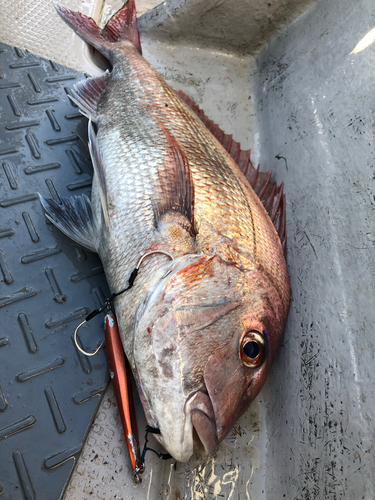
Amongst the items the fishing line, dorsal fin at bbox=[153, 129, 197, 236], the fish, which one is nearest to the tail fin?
the fish

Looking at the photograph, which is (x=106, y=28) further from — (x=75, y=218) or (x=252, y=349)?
(x=252, y=349)

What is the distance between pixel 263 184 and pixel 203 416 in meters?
1.32

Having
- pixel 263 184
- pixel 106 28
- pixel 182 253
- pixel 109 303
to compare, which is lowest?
pixel 109 303

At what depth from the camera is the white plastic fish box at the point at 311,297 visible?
4.42 ft

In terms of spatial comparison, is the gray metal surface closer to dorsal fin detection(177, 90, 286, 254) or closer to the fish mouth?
→ the fish mouth

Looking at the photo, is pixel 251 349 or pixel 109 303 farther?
pixel 109 303

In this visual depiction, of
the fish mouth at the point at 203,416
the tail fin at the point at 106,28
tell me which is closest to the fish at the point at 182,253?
the fish mouth at the point at 203,416

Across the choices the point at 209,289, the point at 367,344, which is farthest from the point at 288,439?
the point at 209,289

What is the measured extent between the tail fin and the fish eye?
7.20ft

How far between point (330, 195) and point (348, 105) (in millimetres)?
514

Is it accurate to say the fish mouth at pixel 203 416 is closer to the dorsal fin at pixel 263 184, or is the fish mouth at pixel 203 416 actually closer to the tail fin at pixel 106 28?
the dorsal fin at pixel 263 184

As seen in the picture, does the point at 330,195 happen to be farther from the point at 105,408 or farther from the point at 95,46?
the point at 95,46

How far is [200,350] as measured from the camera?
135 cm

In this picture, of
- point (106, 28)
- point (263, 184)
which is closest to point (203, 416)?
point (263, 184)
